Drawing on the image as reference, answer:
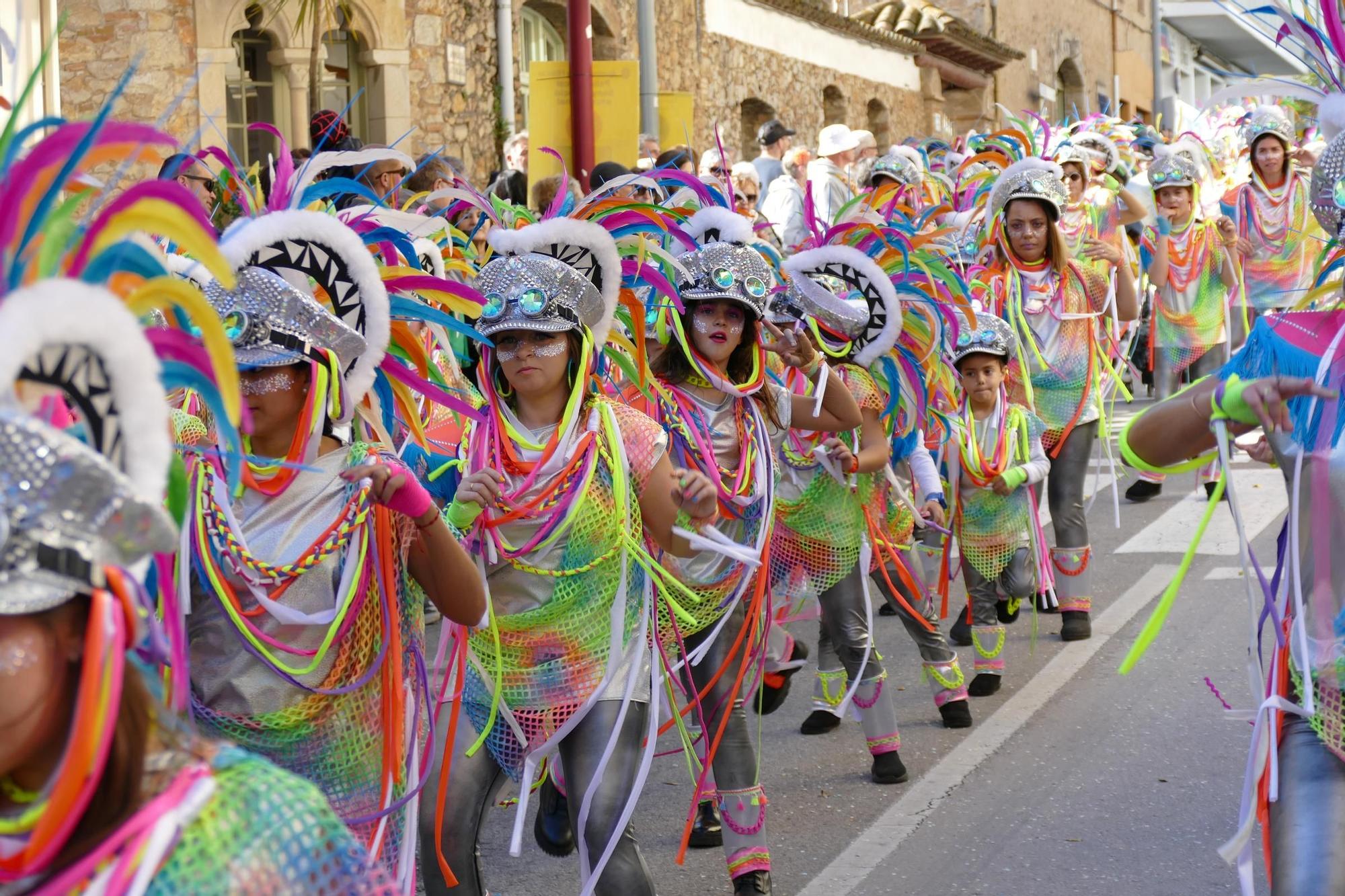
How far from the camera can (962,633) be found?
27.2 ft

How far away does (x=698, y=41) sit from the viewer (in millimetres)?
23031

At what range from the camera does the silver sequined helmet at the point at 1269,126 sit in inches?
479

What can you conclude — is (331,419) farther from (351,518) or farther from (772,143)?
(772,143)

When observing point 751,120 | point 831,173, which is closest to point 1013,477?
point 831,173

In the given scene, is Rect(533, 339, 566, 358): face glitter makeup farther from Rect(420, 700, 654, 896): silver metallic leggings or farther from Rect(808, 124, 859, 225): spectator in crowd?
Rect(808, 124, 859, 225): spectator in crowd

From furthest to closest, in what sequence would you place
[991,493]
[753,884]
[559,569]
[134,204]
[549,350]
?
[991,493] → [753,884] → [549,350] → [559,569] → [134,204]

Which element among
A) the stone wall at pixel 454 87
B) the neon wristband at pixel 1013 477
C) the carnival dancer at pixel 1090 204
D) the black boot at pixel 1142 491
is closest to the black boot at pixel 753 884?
the neon wristband at pixel 1013 477

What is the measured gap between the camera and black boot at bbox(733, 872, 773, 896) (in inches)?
198

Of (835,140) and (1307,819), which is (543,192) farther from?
(1307,819)

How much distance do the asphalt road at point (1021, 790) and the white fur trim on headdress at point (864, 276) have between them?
139 cm

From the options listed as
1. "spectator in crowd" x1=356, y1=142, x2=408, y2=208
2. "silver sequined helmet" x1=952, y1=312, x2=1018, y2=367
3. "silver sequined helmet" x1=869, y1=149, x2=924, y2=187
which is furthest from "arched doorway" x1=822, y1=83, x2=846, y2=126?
"silver sequined helmet" x1=952, y1=312, x2=1018, y2=367

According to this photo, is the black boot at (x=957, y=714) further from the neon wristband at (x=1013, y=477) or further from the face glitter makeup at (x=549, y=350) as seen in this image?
the face glitter makeup at (x=549, y=350)

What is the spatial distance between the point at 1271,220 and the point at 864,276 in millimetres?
6348

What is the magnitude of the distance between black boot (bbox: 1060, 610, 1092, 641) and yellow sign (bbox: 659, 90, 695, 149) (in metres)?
3.54
